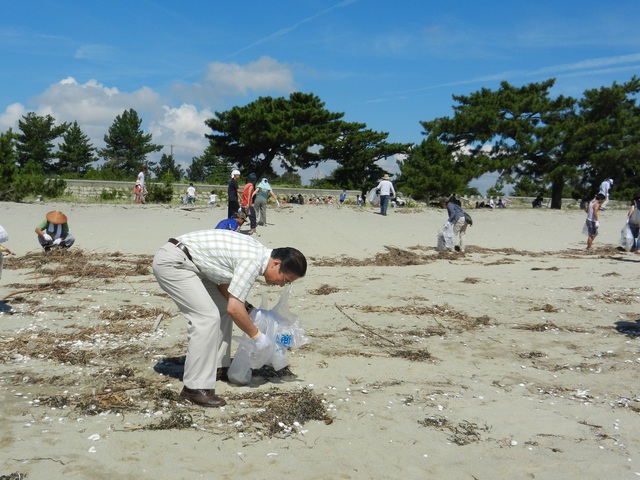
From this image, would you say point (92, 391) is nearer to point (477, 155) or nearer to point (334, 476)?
point (334, 476)

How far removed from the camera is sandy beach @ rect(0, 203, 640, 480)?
3.84 m

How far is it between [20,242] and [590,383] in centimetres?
1314

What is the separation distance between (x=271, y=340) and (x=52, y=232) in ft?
28.6

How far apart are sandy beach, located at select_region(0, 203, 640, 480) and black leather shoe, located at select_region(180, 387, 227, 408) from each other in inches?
3.2

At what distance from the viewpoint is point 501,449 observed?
13.5ft

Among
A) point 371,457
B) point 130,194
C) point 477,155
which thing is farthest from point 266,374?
point 477,155

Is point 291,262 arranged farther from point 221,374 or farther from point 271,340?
point 221,374

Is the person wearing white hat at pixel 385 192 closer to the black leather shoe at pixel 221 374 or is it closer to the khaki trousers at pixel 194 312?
the black leather shoe at pixel 221 374

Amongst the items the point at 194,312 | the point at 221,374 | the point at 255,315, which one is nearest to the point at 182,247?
the point at 194,312

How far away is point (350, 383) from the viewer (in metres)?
5.32

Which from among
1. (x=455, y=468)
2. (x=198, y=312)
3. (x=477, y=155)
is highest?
(x=477, y=155)

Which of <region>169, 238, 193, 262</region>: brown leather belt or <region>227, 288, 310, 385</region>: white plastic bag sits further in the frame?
<region>227, 288, 310, 385</region>: white plastic bag

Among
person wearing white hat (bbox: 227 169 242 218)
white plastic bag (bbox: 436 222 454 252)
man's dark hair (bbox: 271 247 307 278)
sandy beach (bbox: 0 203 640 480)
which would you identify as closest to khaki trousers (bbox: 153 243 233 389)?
sandy beach (bbox: 0 203 640 480)

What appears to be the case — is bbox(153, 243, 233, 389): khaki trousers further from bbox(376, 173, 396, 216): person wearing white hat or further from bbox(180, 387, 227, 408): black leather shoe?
bbox(376, 173, 396, 216): person wearing white hat
